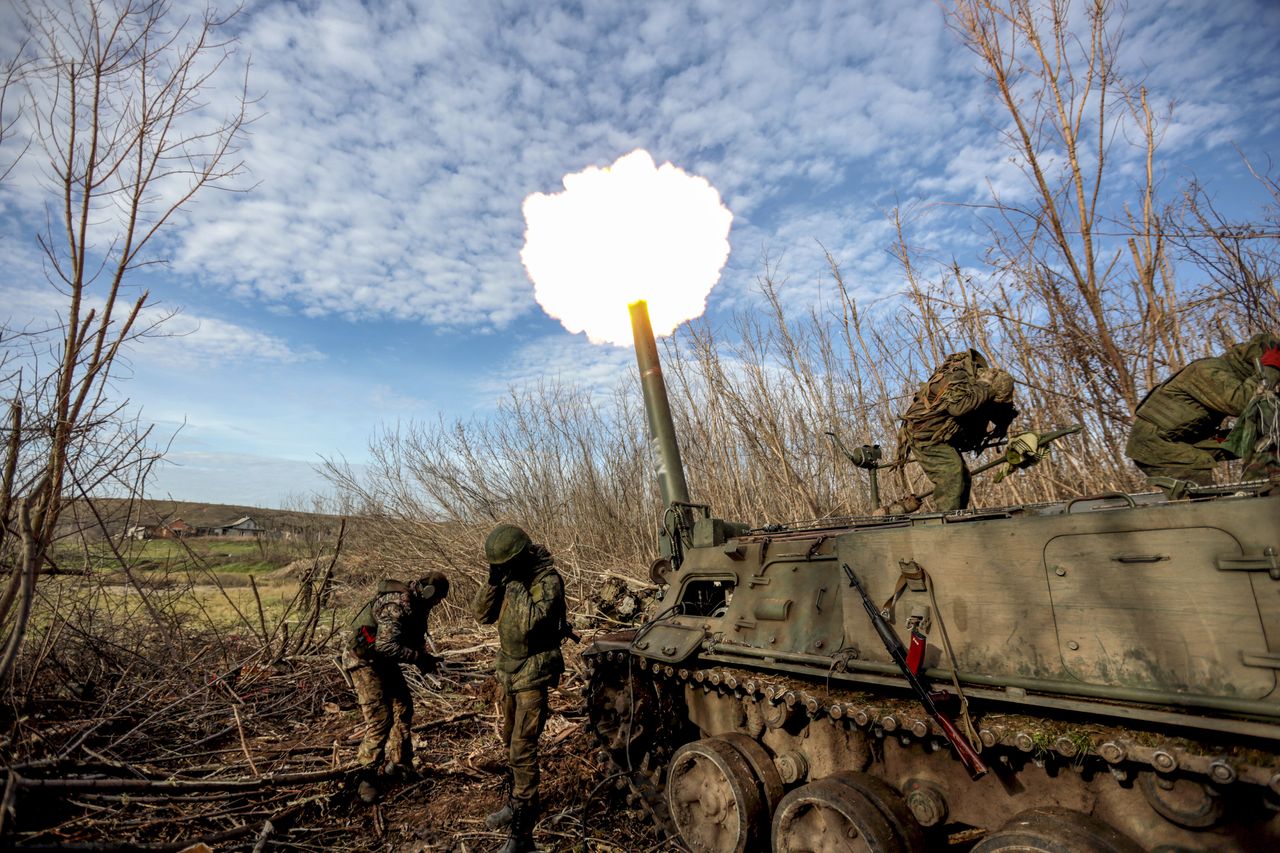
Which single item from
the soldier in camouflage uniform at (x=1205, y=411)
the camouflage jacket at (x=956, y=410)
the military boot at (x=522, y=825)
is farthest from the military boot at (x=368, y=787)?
the soldier in camouflage uniform at (x=1205, y=411)

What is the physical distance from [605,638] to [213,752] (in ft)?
10.6

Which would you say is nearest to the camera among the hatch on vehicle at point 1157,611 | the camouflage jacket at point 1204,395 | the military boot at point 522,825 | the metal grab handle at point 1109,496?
the hatch on vehicle at point 1157,611

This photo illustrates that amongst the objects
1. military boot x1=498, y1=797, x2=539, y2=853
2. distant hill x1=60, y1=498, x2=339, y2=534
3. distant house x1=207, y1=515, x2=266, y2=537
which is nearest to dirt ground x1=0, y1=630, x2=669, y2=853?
military boot x1=498, y1=797, x2=539, y2=853

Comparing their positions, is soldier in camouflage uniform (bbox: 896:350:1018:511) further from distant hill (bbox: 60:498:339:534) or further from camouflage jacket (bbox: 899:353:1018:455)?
distant hill (bbox: 60:498:339:534)

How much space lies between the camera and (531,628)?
457 centimetres

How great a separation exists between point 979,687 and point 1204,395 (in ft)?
8.35

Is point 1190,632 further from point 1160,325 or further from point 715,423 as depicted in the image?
point 715,423

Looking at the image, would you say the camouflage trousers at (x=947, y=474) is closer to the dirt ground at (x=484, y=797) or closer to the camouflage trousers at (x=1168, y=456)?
the camouflage trousers at (x=1168, y=456)

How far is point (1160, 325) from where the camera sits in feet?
23.2

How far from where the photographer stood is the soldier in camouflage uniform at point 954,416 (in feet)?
16.8

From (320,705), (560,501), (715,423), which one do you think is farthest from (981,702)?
(560,501)

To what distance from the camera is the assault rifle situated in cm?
297

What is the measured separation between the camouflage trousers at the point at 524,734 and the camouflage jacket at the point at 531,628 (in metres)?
0.08

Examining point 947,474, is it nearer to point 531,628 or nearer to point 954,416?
point 954,416
